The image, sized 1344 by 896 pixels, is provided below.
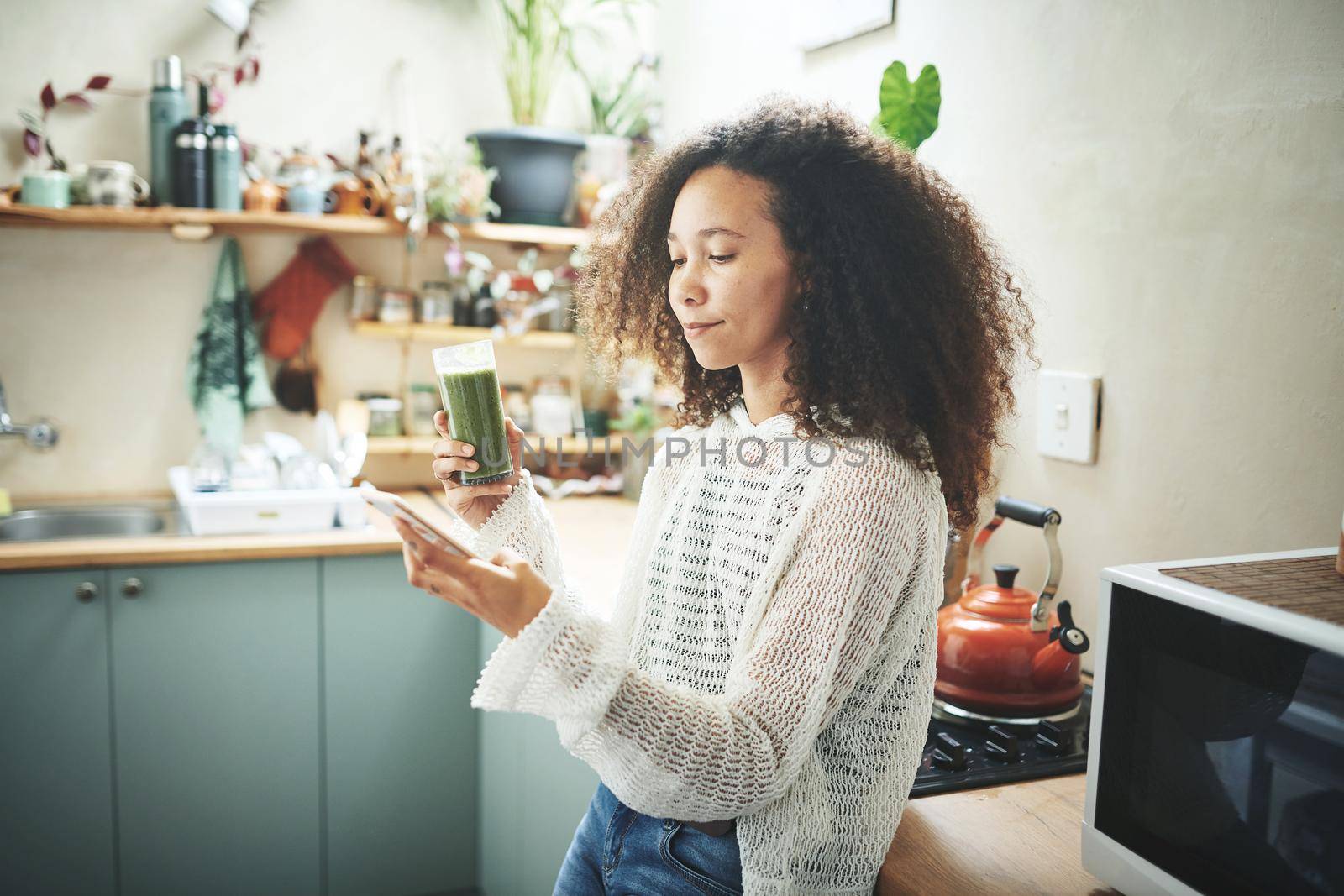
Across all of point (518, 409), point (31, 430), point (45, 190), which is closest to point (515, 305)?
point (518, 409)

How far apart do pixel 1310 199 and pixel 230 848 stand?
86.8 inches

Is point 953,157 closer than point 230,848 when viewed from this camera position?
Yes

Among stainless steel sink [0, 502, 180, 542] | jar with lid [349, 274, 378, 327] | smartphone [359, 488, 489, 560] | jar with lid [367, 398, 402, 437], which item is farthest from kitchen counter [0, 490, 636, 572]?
smartphone [359, 488, 489, 560]

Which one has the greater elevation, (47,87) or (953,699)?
(47,87)

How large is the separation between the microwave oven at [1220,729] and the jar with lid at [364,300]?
2.12 m

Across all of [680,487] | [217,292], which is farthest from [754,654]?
[217,292]

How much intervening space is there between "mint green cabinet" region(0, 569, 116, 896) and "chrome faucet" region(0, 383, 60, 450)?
563 millimetres

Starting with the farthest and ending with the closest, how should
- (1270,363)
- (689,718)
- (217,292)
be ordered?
(217,292) < (1270,363) < (689,718)

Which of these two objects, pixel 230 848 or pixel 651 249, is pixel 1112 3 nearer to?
pixel 651 249

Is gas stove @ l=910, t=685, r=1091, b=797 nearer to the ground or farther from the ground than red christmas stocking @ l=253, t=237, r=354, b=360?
nearer to the ground

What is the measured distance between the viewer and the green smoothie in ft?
3.54

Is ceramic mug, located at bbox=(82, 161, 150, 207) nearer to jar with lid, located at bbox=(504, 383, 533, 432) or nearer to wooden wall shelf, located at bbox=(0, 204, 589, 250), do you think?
wooden wall shelf, located at bbox=(0, 204, 589, 250)

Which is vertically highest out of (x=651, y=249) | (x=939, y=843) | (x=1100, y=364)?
(x=651, y=249)

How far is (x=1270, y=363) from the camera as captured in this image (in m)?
1.14
